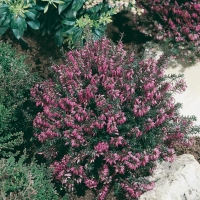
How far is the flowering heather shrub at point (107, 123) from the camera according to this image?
13.8 ft

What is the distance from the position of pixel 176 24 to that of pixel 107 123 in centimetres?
221

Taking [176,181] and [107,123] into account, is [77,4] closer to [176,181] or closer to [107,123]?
[107,123]

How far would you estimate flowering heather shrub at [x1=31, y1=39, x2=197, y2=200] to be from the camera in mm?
4203

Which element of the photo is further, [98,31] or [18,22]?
[98,31]

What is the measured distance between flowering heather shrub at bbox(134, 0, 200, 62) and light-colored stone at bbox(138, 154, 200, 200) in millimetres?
1737

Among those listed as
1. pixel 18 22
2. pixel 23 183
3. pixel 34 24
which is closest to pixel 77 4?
pixel 34 24

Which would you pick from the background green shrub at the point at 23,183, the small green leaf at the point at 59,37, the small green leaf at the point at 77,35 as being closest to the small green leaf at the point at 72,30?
the small green leaf at the point at 77,35

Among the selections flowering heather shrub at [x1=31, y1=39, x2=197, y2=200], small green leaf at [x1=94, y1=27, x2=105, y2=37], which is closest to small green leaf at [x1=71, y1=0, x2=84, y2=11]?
small green leaf at [x1=94, y1=27, x2=105, y2=37]

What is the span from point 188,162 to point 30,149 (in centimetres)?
164

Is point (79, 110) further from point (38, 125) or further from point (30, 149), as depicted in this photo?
point (30, 149)

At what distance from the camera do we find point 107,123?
13.8 ft

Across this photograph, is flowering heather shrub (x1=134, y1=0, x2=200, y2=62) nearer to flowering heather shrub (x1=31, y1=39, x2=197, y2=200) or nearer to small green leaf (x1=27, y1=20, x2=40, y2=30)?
flowering heather shrub (x1=31, y1=39, x2=197, y2=200)

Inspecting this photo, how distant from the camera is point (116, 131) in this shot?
13.9 feet

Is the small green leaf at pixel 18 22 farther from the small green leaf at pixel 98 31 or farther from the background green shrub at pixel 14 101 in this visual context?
the small green leaf at pixel 98 31
